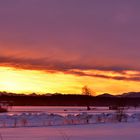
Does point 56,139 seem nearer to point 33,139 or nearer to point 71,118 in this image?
point 33,139

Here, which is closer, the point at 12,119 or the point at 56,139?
the point at 56,139

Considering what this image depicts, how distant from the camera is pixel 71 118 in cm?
5056

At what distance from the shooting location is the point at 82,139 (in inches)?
1064

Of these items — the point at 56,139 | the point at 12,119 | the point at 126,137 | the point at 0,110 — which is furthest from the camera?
the point at 0,110

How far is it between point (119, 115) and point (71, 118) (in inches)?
201

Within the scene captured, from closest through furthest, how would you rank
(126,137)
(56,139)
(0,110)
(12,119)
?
(56,139) < (126,137) < (12,119) < (0,110)

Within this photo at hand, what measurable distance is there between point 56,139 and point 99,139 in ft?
7.92

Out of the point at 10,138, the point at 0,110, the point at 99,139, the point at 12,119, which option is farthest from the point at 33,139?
the point at 0,110

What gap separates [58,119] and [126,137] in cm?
2315

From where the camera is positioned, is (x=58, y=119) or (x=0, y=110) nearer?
(x=58, y=119)

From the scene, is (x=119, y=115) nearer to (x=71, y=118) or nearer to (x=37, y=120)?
(x=71, y=118)

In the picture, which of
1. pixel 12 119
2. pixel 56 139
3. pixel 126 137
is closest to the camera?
pixel 56 139

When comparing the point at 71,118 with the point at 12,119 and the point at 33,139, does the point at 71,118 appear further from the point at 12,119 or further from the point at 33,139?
the point at 33,139

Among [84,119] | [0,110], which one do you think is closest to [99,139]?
[84,119]
